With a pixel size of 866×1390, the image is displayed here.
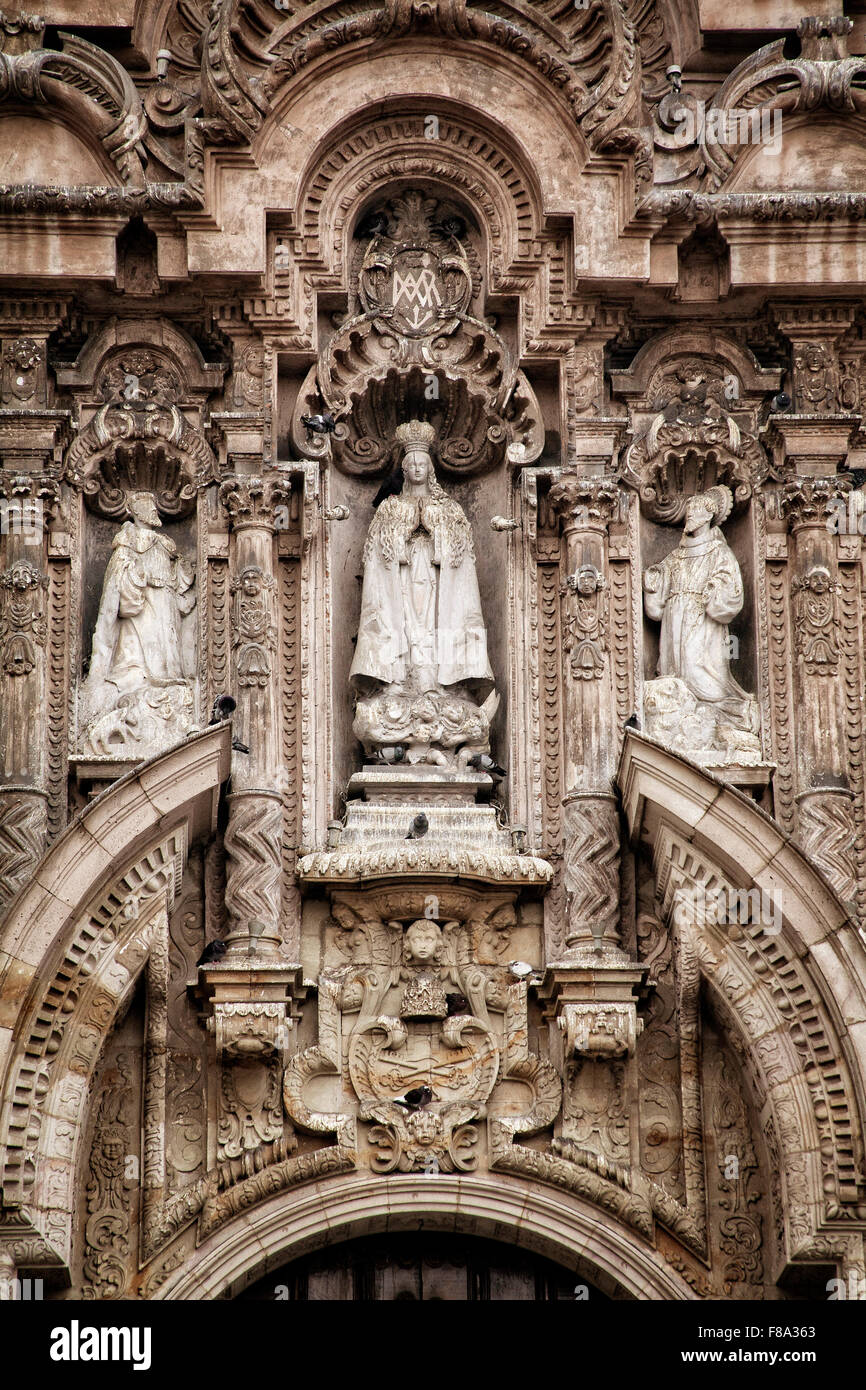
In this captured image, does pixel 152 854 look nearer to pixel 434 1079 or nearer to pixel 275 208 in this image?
pixel 434 1079

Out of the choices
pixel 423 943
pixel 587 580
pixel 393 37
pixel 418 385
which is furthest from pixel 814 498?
pixel 393 37

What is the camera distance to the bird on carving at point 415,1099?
20.1m

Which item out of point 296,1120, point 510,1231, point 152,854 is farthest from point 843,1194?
point 152,854

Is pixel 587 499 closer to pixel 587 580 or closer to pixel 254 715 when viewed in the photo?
pixel 587 580

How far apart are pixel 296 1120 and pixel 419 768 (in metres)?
2.54

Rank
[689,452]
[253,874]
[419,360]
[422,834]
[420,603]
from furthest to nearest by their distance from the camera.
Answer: [419,360], [689,452], [420,603], [422,834], [253,874]

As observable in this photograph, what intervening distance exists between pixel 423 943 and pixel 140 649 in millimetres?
2801

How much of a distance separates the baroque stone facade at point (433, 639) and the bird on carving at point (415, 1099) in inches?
3.3

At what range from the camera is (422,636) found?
69.9 feet

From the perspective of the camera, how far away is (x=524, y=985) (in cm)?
2042

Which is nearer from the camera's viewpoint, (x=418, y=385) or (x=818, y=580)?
(x=818, y=580)

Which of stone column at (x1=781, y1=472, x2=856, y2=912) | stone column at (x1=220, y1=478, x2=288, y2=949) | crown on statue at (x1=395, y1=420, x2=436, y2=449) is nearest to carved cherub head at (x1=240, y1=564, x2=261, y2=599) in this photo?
stone column at (x1=220, y1=478, x2=288, y2=949)

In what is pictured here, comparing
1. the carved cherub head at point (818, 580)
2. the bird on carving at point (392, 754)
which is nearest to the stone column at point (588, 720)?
the bird on carving at point (392, 754)

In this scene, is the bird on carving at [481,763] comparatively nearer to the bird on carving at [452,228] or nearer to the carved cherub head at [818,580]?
the carved cherub head at [818,580]
